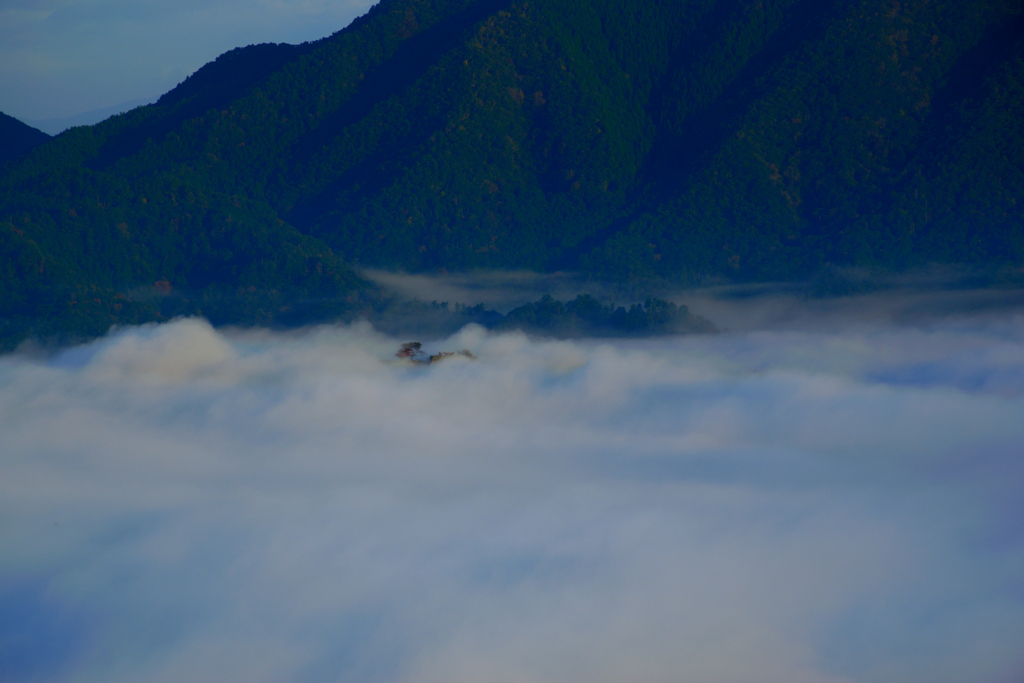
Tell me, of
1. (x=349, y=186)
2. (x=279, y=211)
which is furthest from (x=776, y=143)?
(x=279, y=211)

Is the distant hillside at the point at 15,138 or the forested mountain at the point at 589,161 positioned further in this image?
the distant hillside at the point at 15,138

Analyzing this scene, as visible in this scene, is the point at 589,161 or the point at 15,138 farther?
the point at 15,138

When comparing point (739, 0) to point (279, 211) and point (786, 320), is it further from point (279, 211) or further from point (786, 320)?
point (279, 211)

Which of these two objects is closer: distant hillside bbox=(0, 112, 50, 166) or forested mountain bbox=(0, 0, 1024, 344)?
forested mountain bbox=(0, 0, 1024, 344)
